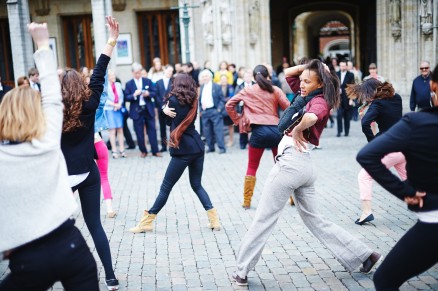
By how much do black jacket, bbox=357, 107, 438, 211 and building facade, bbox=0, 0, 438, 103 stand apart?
1328 centimetres

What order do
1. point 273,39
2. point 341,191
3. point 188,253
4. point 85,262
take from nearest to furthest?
point 85,262 < point 188,253 < point 341,191 < point 273,39

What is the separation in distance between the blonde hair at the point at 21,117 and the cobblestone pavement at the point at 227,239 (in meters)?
2.35

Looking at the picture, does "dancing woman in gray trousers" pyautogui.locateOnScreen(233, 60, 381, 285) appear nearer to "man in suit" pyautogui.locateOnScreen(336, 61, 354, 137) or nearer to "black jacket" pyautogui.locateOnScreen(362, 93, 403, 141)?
"black jacket" pyautogui.locateOnScreen(362, 93, 403, 141)

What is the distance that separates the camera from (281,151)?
4.75 m

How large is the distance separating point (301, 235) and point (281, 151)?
1878 millimetres

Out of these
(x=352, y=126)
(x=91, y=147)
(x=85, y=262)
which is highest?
(x=91, y=147)

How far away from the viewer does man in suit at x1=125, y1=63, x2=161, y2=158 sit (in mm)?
12992

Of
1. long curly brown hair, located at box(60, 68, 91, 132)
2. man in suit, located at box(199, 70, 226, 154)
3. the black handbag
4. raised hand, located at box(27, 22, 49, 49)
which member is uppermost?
raised hand, located at box(27, 22, 49, 49)

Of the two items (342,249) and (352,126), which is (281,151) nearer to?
(342,249)

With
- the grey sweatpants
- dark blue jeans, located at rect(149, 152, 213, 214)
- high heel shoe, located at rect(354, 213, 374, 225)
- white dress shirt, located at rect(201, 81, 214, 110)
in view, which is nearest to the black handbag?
the grey sweatpants

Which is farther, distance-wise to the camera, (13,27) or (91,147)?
(13,27)

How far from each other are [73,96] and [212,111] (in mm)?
8978

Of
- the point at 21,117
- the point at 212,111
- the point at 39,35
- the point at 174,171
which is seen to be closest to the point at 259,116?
the point at 174,171

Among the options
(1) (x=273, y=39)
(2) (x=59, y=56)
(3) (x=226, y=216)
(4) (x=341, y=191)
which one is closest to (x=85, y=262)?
(3) (x=226, y=216)
